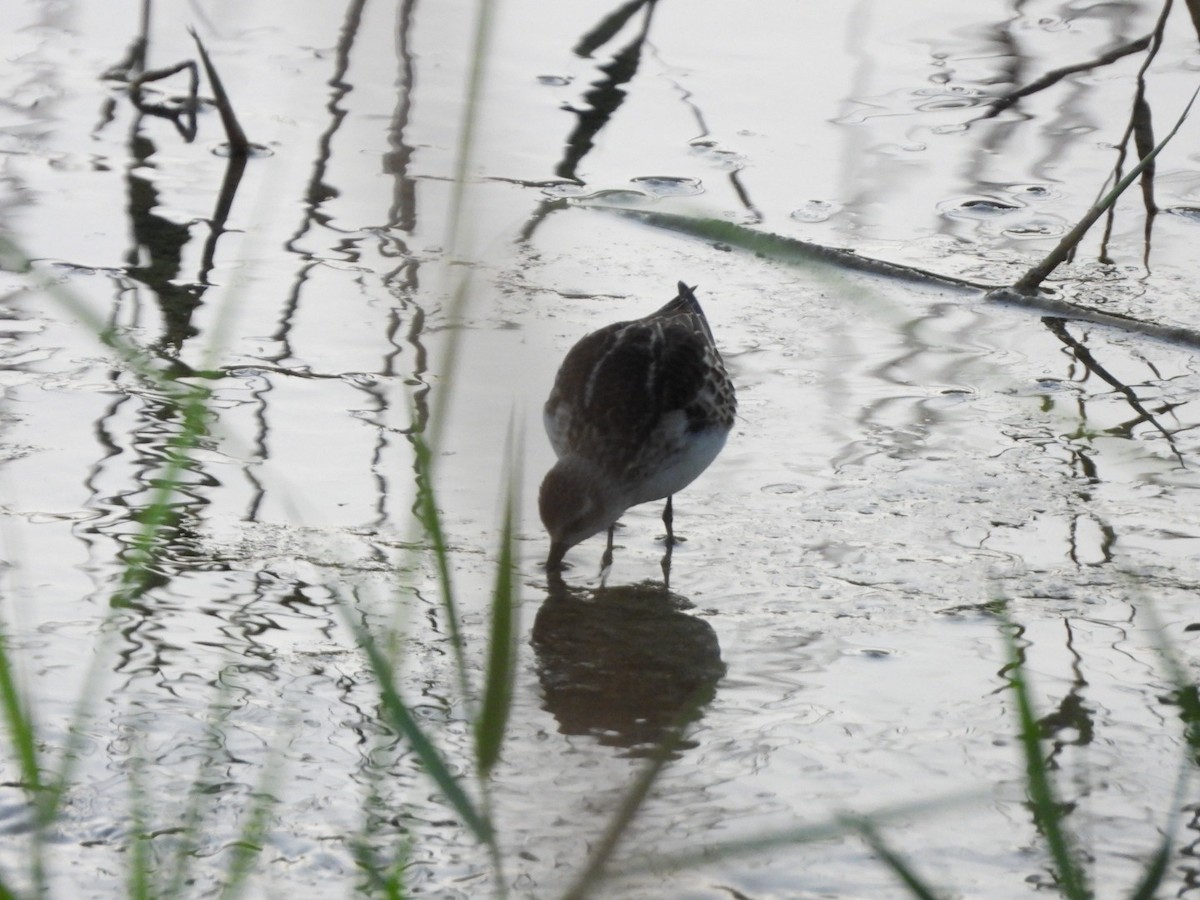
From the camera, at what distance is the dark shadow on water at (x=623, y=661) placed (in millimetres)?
4355

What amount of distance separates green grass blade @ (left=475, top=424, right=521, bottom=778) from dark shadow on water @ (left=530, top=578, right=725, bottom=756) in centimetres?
254

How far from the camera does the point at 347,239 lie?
→ 750cm

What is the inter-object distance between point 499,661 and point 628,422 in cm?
396

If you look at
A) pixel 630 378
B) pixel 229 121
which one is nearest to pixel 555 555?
pixel 630 378

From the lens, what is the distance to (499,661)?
1611 mm

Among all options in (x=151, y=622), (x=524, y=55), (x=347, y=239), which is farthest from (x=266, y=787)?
(x=524, y=55)

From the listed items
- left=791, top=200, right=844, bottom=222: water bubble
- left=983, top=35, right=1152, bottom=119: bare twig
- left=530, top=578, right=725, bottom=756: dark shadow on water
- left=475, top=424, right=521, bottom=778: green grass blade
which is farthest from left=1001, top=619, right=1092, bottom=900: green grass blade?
left=983, top=35, right=1152, bottom=119: bare twig

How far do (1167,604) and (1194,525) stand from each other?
57cm

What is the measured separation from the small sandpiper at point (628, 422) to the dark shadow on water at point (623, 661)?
26 centimetres

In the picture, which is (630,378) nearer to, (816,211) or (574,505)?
(574,505)

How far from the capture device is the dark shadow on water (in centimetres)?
436

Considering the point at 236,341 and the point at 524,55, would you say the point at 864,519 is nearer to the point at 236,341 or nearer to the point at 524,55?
the point at 236,341

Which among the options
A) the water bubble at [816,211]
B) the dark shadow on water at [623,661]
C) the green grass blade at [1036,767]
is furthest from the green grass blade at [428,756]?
the water bubble at [816,211]

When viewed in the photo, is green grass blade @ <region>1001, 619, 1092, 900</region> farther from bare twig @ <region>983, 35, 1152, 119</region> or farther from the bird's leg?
bare twig @ <region>983, 35, 1152, 119</region>
